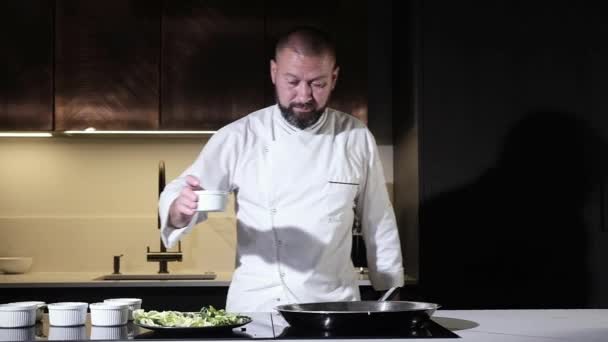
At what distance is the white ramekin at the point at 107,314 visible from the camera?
1.76 meters

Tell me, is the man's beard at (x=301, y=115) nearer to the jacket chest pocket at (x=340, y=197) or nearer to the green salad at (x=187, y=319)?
the jacket chest pocket at (x=340, y=197)

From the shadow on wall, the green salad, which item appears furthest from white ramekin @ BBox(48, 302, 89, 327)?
the shadow on wall

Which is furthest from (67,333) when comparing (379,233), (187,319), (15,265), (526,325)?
(15,265)

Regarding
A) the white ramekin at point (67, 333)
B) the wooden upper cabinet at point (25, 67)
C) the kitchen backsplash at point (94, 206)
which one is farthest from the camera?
the kitchen backsplash at point (94, 206)

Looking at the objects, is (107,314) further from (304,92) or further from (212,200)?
(304,92)

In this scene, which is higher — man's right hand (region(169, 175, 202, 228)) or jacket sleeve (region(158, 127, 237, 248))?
jacket sleeve (region(158, 127, 237, 248))

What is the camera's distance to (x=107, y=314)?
69.4 inches

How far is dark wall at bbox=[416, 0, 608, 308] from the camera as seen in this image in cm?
359

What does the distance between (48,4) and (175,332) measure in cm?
264

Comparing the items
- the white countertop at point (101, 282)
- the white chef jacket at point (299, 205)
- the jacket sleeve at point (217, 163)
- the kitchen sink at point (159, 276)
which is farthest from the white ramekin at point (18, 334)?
the kitchen sink at point (159, 276)

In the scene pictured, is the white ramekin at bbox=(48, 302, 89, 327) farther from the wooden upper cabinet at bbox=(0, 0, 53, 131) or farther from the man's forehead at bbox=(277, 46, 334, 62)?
the wooden upper cabinet at bbox=(0, 0, 53, 131)

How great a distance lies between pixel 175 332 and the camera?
1.65 meters

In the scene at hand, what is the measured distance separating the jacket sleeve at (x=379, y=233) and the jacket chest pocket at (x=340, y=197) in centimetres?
7

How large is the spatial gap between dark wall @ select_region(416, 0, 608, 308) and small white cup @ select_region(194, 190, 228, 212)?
1874mm
